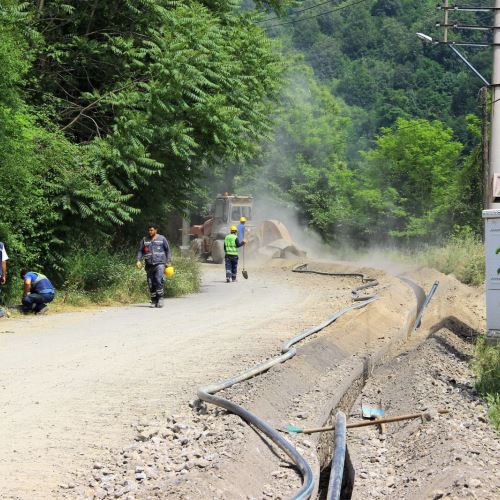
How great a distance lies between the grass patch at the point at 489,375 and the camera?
11.1 m

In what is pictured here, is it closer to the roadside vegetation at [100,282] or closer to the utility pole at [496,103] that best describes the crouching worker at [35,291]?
the roadside vegetation at [100,282]

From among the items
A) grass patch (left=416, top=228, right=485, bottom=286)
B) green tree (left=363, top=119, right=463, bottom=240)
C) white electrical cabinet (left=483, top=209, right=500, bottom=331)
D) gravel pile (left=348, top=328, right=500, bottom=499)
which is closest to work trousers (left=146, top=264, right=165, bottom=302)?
gravel pile (left=348, top=328, right=500, bottom=499)

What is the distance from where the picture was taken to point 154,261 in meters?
21.4

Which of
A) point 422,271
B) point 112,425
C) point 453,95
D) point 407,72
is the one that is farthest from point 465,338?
point 407,72

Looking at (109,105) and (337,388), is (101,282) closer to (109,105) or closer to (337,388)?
(109,105)

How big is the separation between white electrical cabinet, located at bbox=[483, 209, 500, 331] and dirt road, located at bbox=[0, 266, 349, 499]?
3.49 m

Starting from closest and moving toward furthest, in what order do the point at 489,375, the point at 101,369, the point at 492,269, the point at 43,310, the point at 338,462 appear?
the point at 338,462 → the point at 101,369 → the point at 489,375 → the point at 492,269 → the point at 43,310

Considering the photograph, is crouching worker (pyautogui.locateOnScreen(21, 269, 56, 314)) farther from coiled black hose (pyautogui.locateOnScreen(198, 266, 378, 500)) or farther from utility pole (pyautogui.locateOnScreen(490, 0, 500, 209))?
utility pole (pyautogui.locateOnScreen(490, 0, 500, 209))

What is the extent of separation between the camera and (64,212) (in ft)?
70.0

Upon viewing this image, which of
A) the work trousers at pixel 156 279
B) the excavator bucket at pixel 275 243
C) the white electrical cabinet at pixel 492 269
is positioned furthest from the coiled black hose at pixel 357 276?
the white electrical cabinet at pixel 492 269

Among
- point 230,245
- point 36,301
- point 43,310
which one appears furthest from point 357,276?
point 36,301

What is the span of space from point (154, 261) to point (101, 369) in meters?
9.37

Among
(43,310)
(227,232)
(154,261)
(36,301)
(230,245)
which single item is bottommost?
(227,232)

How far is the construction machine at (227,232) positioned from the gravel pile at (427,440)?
2986cm
